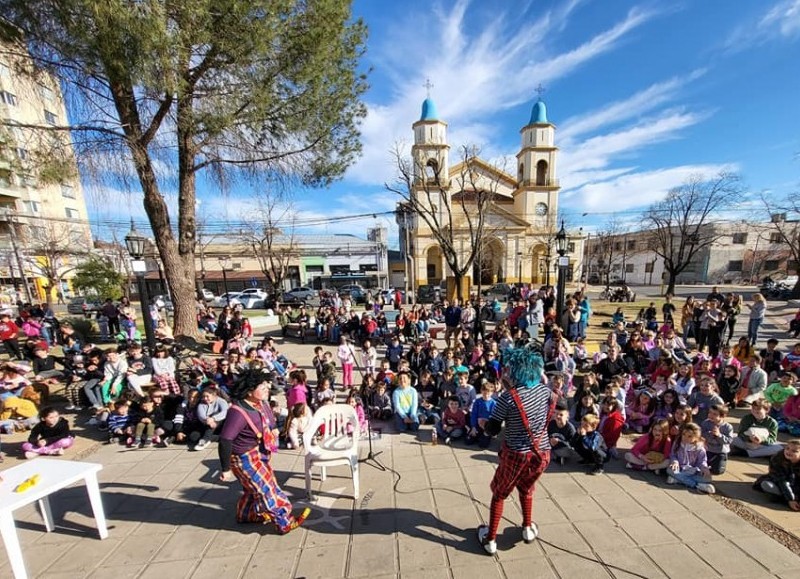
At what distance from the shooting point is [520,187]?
3509cm

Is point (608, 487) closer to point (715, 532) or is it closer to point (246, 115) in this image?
point (715, 532)

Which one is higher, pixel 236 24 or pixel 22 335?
pixel 236 24

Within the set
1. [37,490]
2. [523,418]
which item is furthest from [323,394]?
[523,418]

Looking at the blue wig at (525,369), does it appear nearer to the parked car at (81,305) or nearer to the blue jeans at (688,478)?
the blue jeans at (688,478)

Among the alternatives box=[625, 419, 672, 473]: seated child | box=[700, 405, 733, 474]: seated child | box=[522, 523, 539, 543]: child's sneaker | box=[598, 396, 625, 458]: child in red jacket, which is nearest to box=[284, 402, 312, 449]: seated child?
box=[522, 523, 539, 543]: child's sneaker

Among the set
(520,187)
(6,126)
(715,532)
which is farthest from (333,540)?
(520,187)

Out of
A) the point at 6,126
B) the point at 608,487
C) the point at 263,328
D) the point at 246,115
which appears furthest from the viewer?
the point at 263,328

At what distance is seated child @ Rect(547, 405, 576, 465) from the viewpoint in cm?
434

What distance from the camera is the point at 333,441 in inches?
156

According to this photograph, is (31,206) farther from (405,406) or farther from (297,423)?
(405,406)

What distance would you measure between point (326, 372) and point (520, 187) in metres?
34.3

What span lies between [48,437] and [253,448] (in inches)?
187

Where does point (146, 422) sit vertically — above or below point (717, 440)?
below

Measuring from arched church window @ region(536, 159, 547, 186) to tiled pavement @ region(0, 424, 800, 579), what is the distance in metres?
35.7
